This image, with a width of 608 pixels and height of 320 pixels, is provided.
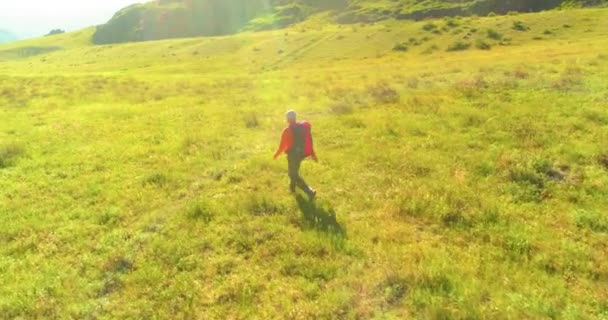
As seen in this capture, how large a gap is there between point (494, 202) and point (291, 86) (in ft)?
98.7

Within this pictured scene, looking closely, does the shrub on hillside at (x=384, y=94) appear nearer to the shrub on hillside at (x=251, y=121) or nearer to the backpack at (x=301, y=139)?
the shrub on hillside at (x=251, y=121)

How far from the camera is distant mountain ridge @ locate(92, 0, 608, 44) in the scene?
144500mm

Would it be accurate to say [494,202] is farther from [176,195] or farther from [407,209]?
[176,195]

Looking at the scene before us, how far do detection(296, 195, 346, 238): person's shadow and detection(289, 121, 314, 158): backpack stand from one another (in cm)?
160

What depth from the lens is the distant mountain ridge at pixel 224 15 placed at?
144m

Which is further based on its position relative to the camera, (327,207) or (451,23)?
(451,23)

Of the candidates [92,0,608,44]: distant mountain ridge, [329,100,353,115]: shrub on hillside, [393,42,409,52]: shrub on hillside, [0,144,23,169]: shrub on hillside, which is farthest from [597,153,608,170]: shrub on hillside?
[92,0,608,44]: distant mountain ridge

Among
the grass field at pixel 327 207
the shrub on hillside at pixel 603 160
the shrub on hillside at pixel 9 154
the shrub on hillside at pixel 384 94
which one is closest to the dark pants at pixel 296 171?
A: the grass field at pixel 327 207

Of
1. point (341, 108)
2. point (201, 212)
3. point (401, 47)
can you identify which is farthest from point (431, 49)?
point (201, 212)

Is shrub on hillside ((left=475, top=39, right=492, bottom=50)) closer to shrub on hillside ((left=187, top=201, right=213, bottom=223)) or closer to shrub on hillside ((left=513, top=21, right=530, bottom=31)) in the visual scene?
shrub on hillside ((left=513, top=21, right=530, bottom=31))

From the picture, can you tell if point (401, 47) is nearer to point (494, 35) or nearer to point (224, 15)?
point (494, 35)

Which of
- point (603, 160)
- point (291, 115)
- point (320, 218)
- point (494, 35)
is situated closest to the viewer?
point (320, 218)

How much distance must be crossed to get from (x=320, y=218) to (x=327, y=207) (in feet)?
2.85

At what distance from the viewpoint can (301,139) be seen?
1465 centimetres
